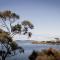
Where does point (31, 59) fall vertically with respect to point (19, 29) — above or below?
below

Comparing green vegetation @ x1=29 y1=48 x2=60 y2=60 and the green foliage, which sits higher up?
the green foliage

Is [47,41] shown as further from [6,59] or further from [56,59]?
[56,59]

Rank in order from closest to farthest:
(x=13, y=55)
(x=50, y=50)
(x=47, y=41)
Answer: (x=50, y=50) < (x=13, y=55) < (x=47, y=41)

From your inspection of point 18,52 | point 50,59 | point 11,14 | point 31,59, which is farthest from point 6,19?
point 50,59

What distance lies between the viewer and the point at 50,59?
815 centimetres

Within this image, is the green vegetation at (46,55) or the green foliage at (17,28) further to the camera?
the green foliage at (17,28)

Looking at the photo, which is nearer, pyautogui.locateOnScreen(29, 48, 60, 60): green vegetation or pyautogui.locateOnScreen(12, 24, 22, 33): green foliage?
pyautogui.locateOnScreen(29, 48, 60, 60): green vegetation

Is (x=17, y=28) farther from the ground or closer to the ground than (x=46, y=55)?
farther from the ground

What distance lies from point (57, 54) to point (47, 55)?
1.03ft

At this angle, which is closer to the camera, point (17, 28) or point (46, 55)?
point (46, 55)

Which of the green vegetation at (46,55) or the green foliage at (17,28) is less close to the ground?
the green foliage at (17,28)

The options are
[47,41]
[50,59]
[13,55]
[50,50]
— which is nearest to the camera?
[50,59]

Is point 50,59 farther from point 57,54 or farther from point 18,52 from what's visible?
point 18,52

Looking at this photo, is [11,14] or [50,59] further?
[11,14]
